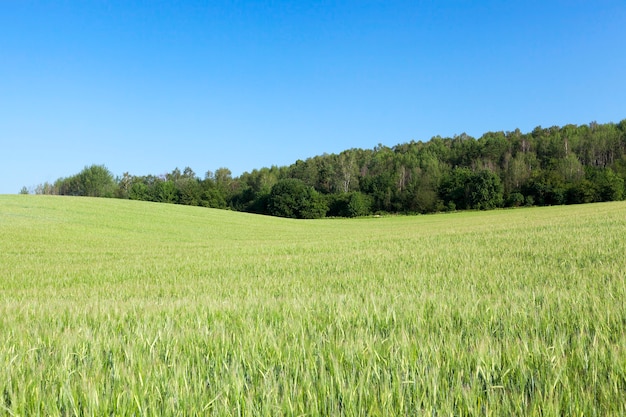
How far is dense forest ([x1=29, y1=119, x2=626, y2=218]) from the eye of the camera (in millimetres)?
85450

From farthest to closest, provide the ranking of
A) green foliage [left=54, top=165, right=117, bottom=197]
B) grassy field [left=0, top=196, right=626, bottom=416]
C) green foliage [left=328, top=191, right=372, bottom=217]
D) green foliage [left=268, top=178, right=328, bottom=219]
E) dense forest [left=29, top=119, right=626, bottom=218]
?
green foliage [left=54, top=165, right=117, bottom=197]
green foliage [left=328, top=191, right=372, bottom=217]
green foliage [left=268, top=178, right=328, bottom=219]
dense forest [left=29, top=119, right=626, bottom=218]
grassy field [left=0, top=196, right=626, bottom=416]

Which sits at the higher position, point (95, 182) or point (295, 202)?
point (95, 182)

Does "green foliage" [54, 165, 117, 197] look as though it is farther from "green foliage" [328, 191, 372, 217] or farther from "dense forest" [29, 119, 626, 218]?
"green foliage" [328, 191, 372, 217]

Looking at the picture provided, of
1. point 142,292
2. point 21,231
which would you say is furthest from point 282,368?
point 21,231

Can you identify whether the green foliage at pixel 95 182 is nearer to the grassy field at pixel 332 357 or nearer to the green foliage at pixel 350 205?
the green foliage at pixel 350 205

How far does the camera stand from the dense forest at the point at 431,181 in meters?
85.4

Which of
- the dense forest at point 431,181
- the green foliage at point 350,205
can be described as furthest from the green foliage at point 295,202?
the green foliage at point 350,205

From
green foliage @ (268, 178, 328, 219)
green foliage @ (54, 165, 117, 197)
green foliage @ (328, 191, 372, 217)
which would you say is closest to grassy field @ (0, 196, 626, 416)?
green foliage @ (268, 178, 328, 219)

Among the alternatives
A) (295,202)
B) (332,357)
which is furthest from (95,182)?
(332,357)

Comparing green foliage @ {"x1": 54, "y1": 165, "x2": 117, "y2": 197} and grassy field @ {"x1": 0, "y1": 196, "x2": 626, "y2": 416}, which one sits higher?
green foliage @ {"x1": 54, "y1": 165, "x2": 117, "y2": 197}

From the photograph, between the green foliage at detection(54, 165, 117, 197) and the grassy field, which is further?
the green foliage at detection(54, 165, 117, 197)

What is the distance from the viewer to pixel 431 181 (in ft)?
317

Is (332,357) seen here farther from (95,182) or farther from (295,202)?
(95,182)

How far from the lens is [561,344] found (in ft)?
7.43
